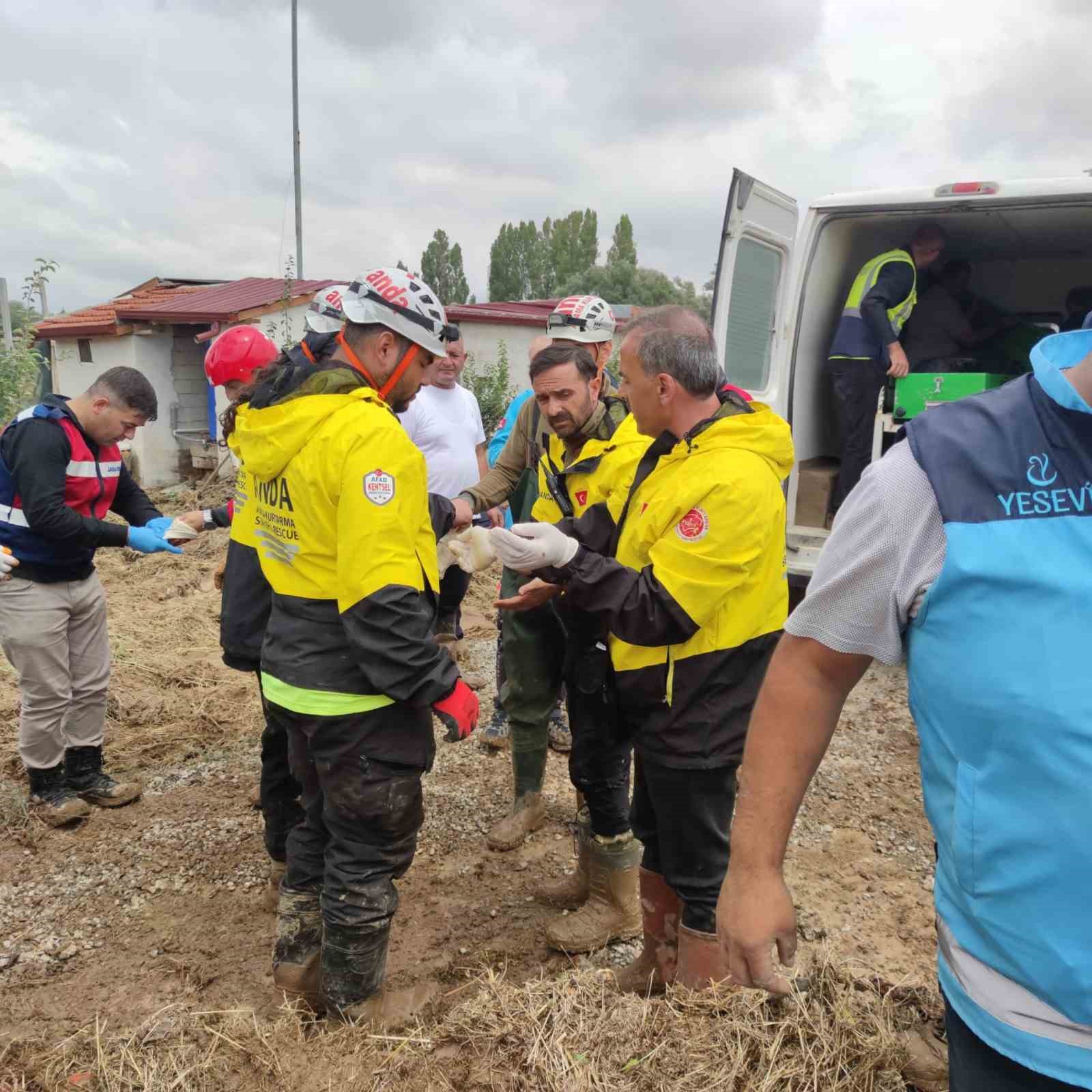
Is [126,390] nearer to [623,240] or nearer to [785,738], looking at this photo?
[785,738]

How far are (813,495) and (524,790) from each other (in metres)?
2.83

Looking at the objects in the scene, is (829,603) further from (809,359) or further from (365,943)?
(809,359)

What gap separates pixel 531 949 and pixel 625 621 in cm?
147

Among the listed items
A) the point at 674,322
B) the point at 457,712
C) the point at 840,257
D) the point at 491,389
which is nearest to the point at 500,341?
the point at 491,389

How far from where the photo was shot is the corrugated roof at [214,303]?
1383 cm

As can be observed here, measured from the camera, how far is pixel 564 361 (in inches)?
129

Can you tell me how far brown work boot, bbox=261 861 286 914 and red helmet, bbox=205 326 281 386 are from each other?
1.81 m

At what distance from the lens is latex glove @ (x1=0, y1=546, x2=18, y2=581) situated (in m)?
3.53

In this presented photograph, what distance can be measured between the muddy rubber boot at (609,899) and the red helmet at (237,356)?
2130mm

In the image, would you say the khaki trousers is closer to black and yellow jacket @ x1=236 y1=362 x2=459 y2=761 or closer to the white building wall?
black and yellow jacket @ x1=236 y1=362 x2=459 y2=761

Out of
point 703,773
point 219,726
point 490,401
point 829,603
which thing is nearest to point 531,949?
point 703,773

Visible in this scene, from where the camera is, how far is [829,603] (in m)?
1.27

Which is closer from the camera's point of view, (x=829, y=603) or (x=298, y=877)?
(x=829, y=603)

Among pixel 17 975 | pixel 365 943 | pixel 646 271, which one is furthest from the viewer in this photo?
pixel 646 271
